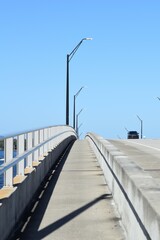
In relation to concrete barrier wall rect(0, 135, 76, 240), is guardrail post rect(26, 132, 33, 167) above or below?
above

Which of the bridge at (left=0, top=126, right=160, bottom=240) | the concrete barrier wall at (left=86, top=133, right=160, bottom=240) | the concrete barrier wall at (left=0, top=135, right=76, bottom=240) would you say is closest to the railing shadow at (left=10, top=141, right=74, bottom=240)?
the bridge at (left=0, top=126, right=160, bottom=240)

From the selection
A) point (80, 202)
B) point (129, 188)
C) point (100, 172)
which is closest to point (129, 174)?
point (129, 188)

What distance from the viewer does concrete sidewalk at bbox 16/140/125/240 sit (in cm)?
802

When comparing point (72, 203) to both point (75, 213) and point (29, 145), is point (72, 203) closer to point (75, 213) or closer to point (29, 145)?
point (75, 213)

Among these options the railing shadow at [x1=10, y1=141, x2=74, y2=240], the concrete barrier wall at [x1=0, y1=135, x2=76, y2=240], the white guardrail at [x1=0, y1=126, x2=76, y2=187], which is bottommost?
the railing shadow at [x1=10, y1=141, x2=74, y2=240]

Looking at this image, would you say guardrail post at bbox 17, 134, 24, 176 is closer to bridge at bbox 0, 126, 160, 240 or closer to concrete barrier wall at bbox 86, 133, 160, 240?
bridge at bbox 0, 126, 160, 240

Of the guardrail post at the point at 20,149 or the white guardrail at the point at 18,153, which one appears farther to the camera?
the guardrail post at the point at 20,149

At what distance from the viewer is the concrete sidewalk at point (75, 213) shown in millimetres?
8016

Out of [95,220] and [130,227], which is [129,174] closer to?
[130,227]

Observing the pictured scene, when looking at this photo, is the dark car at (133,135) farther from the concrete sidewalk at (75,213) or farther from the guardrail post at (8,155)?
the guardrail post at (8,155)

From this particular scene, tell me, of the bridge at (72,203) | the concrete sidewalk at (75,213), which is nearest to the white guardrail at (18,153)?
the bridge at (72,203)

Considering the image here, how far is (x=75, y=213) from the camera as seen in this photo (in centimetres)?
960

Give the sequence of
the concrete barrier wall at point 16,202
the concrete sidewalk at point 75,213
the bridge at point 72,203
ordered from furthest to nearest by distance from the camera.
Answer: the concrete sidewalk at point 75,213 < the concrete barrier wall at point 16,202 < the bridge at point 72,203

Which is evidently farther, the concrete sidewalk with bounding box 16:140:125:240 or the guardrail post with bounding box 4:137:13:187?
the guardrail post with bounding box 4:137:13:187
